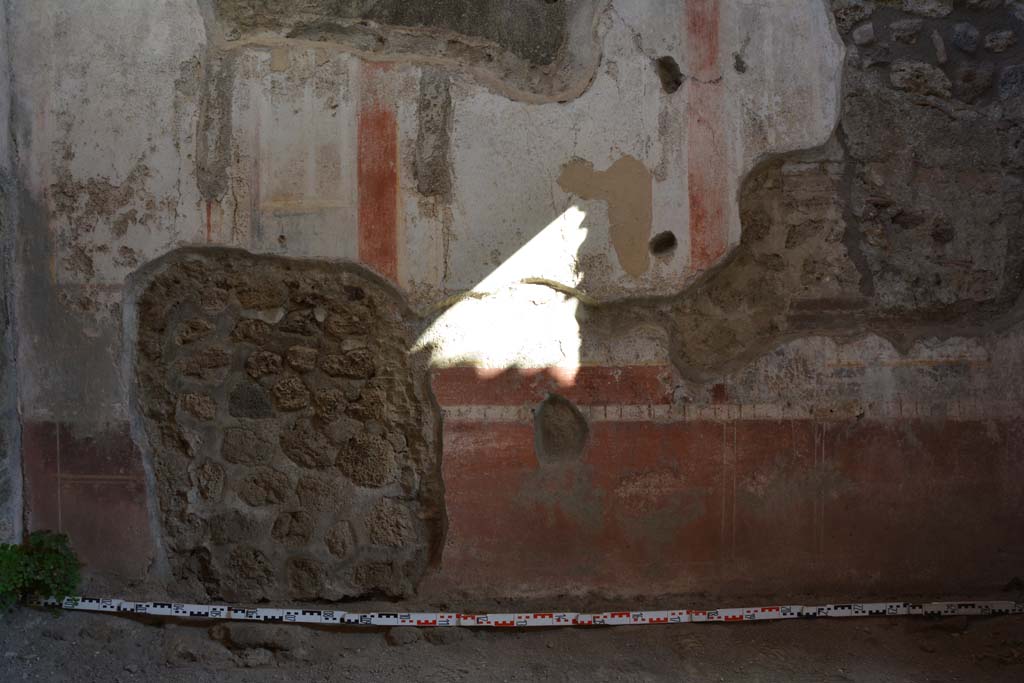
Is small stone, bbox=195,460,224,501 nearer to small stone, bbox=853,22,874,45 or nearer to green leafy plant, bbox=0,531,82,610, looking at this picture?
green leafy plant, bbox=0,531,82,610

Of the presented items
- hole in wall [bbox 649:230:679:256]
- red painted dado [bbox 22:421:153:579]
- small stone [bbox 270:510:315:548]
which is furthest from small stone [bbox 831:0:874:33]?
red painted dado [bbox 22:421:153:579]

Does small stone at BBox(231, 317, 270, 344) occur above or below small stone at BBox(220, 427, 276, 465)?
above

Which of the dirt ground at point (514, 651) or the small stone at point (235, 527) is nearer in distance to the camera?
the dirt ground at point (514, 651)

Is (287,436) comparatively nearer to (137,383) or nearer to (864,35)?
(137,383)

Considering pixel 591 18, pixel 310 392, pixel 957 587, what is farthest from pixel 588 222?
pixel 957 587

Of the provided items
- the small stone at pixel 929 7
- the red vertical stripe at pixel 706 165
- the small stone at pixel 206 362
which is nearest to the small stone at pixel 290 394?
the small stone at pixel 206 362

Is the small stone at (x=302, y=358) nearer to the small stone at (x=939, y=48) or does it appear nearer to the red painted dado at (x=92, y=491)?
the red painted dado at (x=92, y=491)

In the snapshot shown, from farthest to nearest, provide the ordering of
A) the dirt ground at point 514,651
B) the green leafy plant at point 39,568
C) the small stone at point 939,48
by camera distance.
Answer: the small stone at point 939,48 → the green leafy plant at point 39,568 → the dirt ground at point 514,651

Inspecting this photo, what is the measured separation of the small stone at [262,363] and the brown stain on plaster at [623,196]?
150 centimetres

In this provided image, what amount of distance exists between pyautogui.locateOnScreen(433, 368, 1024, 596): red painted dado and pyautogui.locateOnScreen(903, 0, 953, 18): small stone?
6.10ft

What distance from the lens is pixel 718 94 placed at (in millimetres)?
3758

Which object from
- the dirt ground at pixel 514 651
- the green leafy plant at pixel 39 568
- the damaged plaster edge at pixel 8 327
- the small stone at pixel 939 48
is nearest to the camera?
the dirt ground at pixel 514 651

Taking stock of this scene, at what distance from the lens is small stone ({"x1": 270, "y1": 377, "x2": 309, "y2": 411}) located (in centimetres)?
378

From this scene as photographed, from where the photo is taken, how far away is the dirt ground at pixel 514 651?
11.2 ft
